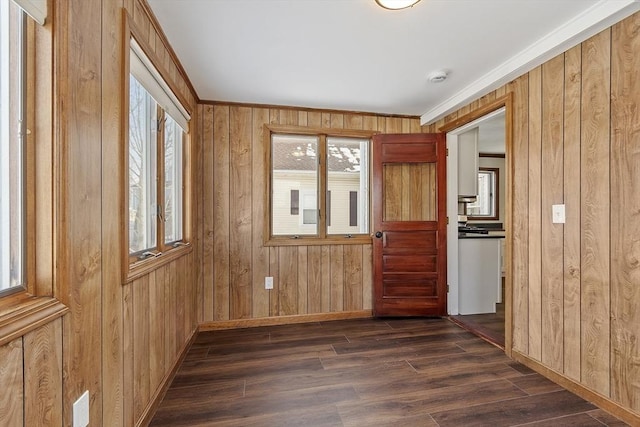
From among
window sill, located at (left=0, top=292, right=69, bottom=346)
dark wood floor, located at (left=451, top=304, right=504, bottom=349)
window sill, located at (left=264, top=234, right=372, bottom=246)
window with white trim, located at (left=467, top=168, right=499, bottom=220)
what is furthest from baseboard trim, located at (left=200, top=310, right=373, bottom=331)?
window with white trim, located at (left=467, top=168, right=499, bottom=220)

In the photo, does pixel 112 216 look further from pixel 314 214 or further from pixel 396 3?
pixel 314 214

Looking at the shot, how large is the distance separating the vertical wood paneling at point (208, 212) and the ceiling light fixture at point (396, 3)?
6.66 ft

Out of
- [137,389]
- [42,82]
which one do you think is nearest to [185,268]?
[137,389]

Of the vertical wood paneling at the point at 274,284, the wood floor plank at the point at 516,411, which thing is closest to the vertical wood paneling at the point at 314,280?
the vertical wood paneling at the point at 274,284

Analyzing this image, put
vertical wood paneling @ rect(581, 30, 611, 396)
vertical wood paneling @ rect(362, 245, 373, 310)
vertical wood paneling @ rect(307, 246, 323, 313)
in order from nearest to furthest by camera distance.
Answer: vertical wood paneling @ rect(581, 30, 611, 396) < vertical wood paneling @ rect(307, 246, 323, 313) < vertical wood paneling @ rect(362, 245, 373, 310)

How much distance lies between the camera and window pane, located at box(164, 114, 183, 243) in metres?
2.23

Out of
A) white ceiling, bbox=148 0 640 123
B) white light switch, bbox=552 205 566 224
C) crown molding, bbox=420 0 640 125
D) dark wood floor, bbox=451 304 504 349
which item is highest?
white ceiling, bbox=148 0 640 123

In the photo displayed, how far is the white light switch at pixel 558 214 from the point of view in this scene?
6.37ft

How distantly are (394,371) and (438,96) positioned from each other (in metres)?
2.50

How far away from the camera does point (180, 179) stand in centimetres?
257

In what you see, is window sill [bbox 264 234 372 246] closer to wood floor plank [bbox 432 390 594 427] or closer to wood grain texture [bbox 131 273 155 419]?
wood grain texture [bbox 131 273 155 419]

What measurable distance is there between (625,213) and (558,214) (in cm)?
36

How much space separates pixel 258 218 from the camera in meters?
3.09

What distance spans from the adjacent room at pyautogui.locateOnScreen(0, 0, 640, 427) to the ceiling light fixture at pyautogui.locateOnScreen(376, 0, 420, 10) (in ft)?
0.07
